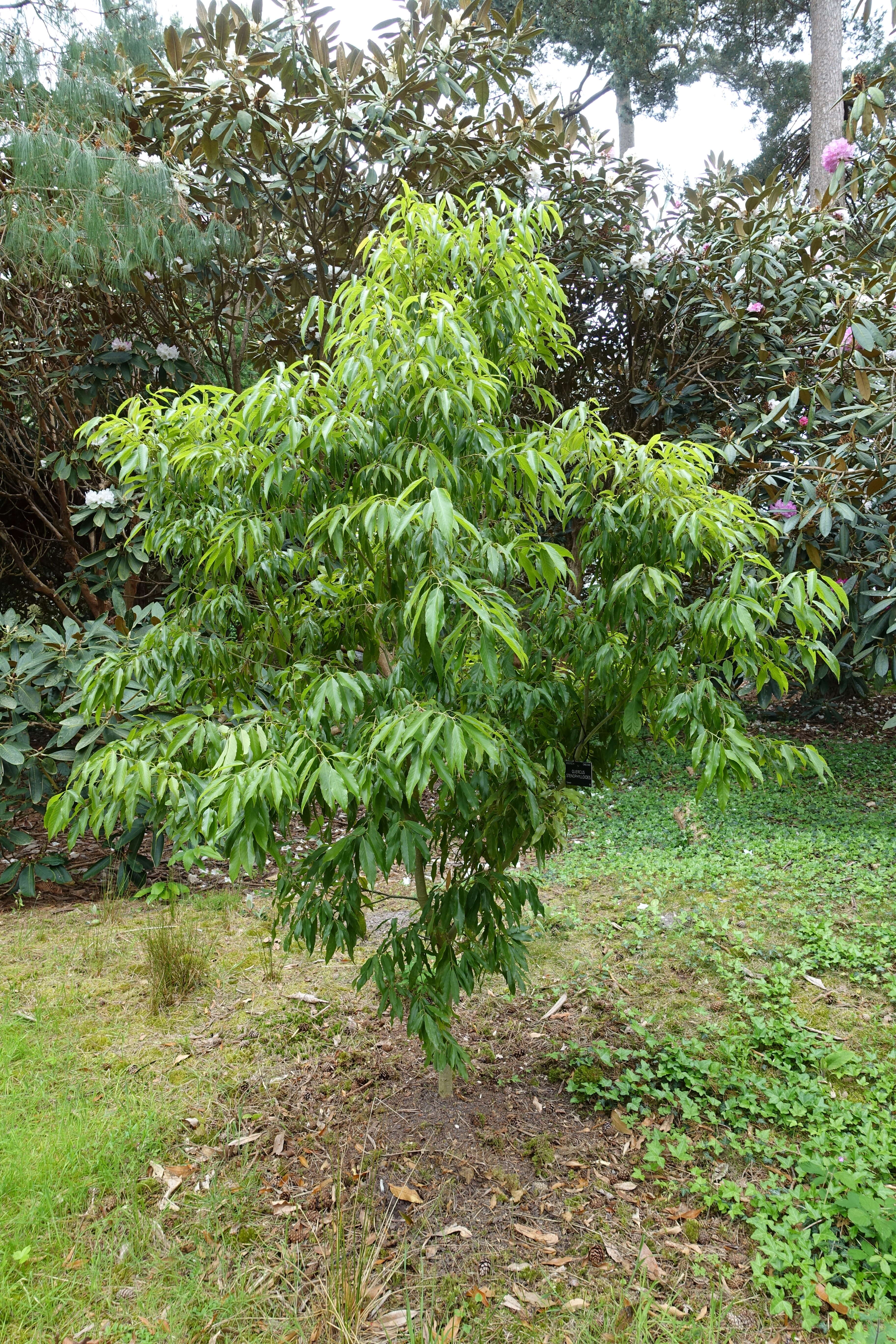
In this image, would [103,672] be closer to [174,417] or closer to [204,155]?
[174,417]

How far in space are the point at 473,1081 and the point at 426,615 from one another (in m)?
1.73

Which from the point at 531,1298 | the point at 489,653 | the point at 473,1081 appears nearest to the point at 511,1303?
the point at 531,1298

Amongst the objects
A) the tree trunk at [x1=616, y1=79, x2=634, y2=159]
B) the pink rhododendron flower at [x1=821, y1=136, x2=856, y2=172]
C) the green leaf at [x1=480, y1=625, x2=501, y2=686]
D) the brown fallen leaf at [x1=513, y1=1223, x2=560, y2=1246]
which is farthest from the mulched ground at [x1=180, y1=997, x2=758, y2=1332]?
the tree trunk at [x1=616, y1=79, x2=634, y2=159]

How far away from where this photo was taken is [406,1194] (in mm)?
1977

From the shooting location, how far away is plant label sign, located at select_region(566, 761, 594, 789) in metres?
1.88

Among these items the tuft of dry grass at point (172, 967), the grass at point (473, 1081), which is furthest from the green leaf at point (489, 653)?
the tuft of dry grass at point (172, 967)

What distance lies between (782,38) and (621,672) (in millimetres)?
12311

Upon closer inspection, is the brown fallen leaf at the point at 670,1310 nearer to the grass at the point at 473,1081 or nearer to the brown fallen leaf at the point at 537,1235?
the grass at the point at 473,1081

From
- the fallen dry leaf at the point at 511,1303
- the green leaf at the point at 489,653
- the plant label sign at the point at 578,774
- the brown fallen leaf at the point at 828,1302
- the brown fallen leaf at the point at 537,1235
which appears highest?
the green leaf at the point at 489,653

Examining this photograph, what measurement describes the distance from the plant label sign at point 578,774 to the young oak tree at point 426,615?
0.12 ft

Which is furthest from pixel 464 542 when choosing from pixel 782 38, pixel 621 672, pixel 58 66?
pixel 782 38

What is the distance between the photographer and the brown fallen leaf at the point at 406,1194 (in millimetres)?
1963

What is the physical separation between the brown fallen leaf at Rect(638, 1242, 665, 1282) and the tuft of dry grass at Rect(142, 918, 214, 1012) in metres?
1.79

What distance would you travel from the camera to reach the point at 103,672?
1.86 metres
